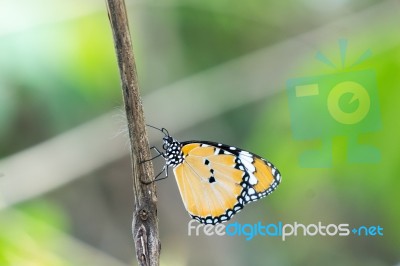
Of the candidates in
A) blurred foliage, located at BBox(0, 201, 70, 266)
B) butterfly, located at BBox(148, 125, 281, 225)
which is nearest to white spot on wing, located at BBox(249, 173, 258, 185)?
butterfly, located at BBox(148, 125, 281, 225)

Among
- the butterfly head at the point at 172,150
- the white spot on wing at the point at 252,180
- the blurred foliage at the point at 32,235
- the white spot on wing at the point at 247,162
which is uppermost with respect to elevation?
the butterfly head at the point at 172,150

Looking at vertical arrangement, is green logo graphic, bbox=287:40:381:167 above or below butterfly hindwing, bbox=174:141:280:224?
above

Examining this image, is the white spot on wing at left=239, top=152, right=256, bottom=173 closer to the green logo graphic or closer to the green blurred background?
the green blurred background

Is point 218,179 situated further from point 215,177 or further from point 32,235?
point 32,235

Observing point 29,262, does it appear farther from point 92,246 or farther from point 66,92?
point 66,92

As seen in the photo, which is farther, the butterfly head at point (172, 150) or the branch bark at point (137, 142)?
the butterfly head at point (172, 150)

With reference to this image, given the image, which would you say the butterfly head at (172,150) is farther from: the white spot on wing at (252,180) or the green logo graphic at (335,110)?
the green logo graphic at (335,110)

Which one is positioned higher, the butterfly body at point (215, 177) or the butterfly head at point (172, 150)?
the butterfly head at point (172, 150)

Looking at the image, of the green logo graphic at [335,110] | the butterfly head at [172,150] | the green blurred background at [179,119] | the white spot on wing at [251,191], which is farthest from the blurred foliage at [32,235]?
the green logo graphic at [335,110]
